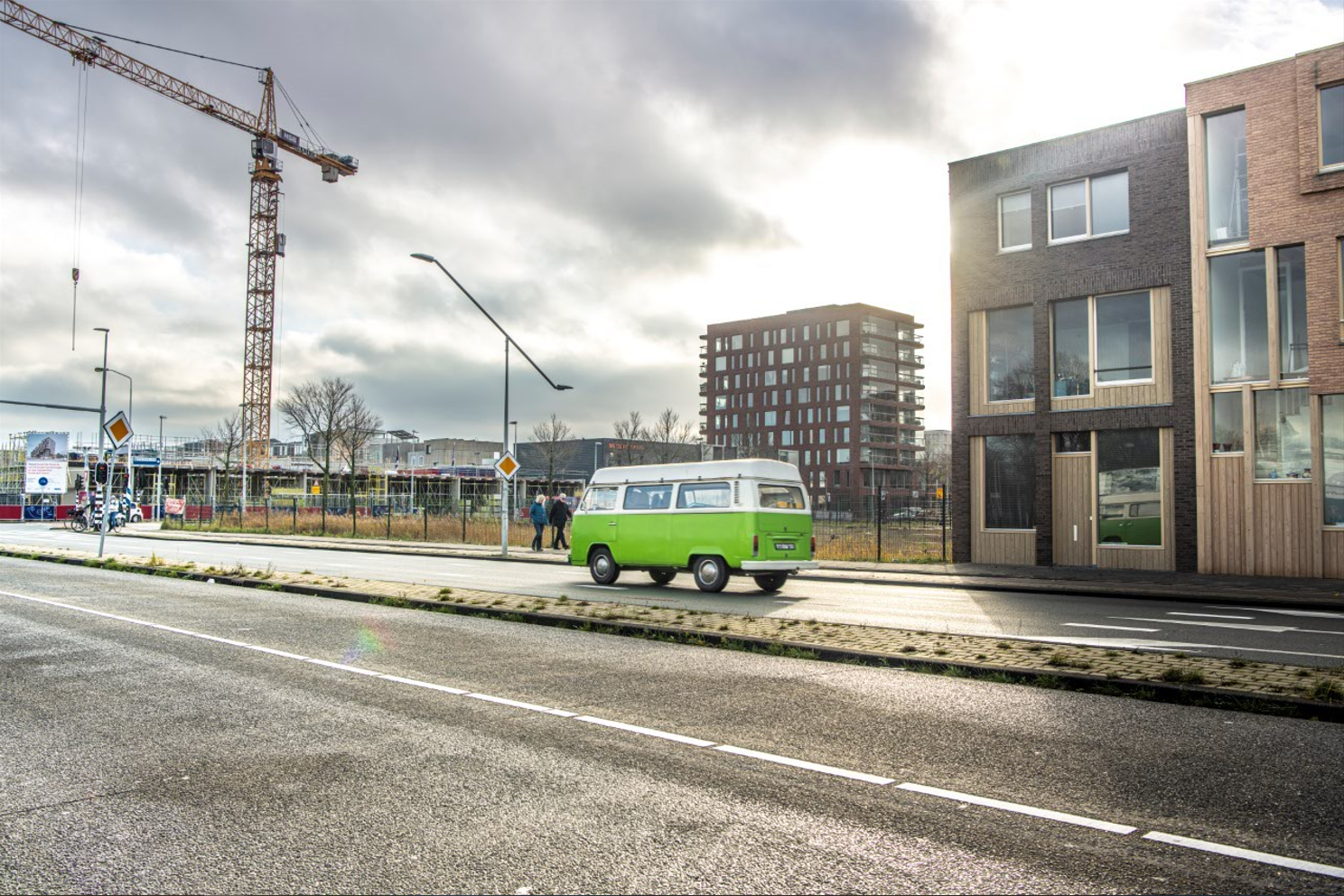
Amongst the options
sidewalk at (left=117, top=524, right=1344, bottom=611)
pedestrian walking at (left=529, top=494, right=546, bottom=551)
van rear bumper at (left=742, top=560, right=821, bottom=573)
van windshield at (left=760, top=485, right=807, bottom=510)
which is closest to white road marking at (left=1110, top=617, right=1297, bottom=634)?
sidewalk at (left=117, top=524, right=1344, bottom=611)

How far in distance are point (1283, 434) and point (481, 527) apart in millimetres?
28542

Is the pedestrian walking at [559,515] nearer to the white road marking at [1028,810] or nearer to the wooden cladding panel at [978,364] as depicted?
the wooden cladding panel at [978,364]

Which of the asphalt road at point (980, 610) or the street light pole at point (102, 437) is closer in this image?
the asphalt road at point (980, 610)

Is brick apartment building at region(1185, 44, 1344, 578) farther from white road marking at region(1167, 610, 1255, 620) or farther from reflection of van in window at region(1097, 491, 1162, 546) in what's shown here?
white road marking at region(1167, 610, 1255, 620)

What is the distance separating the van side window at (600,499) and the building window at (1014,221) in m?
12.4

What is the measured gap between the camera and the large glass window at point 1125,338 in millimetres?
21938

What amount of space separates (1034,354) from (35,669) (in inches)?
835

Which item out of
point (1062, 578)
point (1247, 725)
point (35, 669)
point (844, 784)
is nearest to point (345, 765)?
point (844, 784)

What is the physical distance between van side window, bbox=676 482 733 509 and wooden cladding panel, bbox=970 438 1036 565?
946 cm

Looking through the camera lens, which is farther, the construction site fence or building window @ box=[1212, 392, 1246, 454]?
the construction site fence

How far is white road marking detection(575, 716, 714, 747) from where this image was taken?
5.98 meters

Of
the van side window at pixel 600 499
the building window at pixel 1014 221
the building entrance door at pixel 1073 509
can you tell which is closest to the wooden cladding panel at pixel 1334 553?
the building entrance door at pixel 1073 509

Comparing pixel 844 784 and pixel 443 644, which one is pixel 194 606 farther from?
pixel 844 784

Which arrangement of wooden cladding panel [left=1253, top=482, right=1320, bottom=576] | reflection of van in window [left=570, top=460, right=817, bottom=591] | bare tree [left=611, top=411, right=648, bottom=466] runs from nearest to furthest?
reflection of van in window [left=570, top=460, right=817, bottom=591] → wooden cladding panel [left=1253, top=482, right=1320, bottom=576] → bare tree [left=611, top=411, right=648, bottom=466]
